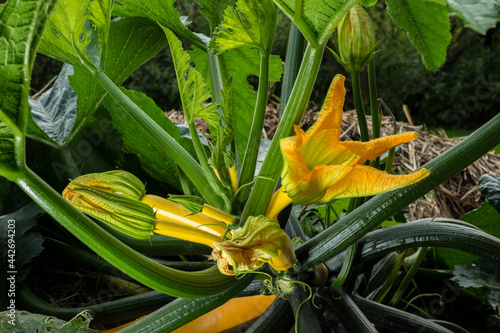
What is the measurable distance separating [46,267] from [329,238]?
425 mm

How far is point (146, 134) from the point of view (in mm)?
679

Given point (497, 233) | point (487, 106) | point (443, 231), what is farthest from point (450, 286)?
point (487, 106)

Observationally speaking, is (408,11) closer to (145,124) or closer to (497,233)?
(145,124)

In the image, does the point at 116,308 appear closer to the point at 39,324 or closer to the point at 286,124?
the point at 39,324

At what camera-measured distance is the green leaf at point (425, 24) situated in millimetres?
440

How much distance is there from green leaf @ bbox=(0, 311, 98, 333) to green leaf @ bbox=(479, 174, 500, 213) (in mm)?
467

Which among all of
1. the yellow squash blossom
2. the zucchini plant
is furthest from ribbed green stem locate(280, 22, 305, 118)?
the yellow squash blossom

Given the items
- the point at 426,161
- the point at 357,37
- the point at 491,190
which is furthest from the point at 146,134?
the point at 426,161

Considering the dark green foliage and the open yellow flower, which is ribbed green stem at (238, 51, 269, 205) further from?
the dark green foliage

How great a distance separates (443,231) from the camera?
486 mm

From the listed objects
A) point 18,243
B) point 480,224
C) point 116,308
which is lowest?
point 480,224

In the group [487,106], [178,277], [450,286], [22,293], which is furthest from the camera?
[487,106]

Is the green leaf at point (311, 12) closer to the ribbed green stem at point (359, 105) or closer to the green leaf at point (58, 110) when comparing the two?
the ribbed green stem at point (359, 105)

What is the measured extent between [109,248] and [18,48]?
0.50 ft
